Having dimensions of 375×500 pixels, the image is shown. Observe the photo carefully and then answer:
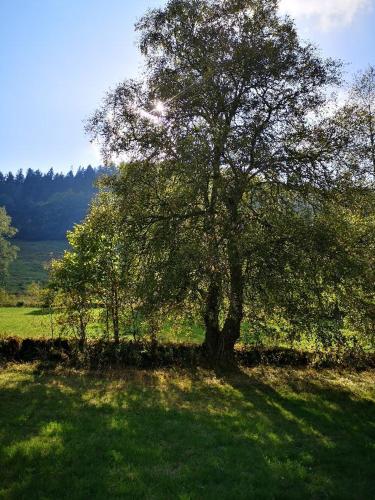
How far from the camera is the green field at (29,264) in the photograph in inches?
4643

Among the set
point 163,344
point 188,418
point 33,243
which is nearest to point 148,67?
point 163,344

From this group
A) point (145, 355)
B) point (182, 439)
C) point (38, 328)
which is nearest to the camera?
point (182, 439)

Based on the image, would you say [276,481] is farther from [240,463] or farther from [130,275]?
[130,275]

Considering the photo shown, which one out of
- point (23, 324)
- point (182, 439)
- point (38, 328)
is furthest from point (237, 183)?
point (23, 324)

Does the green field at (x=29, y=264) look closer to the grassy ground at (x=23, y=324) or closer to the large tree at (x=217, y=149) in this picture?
the grassy ground at (x=23, y=324)

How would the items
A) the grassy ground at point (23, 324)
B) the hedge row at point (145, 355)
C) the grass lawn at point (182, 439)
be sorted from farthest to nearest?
1. the grassy ground at point (23, 324)
2. the hedge row at point (145, 355)
3. the grass lawn at point (182, 439)

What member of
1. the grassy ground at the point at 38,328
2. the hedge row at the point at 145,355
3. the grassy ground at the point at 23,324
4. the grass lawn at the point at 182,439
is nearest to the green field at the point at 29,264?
the grassy ground at the point at 23,324

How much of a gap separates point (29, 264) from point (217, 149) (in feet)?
485

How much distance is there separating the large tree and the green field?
3133 inches

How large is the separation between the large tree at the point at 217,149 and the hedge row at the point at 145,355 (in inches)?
133

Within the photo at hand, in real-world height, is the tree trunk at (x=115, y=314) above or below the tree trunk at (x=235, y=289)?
below

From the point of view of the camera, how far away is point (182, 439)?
10.6 meters

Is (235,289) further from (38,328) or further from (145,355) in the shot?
(38,328)

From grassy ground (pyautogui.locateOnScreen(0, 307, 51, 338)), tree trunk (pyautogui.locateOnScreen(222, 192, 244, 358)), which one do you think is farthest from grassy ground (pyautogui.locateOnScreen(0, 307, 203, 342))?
tree trunk (pyautogui.locateOnScreen(222, 192, 244, 358))
